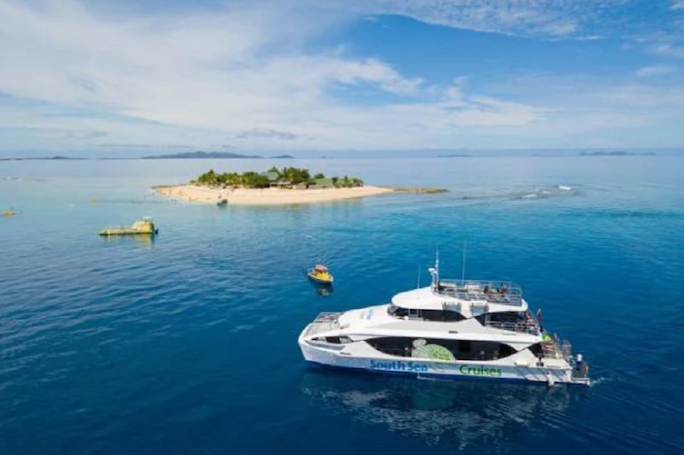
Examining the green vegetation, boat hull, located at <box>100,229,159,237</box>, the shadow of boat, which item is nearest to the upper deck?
the shadow of boat

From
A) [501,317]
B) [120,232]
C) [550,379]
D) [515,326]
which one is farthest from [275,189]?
[550,379]

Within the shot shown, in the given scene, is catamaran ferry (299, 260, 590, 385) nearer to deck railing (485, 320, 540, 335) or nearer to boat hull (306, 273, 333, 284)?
deck railing (485, 320, 540, 335)

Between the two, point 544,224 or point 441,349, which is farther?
point 544,224

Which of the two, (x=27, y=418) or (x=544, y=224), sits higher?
(x=544, y=224)

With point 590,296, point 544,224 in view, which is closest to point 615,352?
point 590,296

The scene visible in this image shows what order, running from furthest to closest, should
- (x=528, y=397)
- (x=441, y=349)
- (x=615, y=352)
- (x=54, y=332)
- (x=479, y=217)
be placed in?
(x=479, y=217) < (x=54, y=332) < (x=615, y=352) < (x=441, y=349) < (x=528, y=397)

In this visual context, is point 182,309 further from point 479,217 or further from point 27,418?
point 479,217

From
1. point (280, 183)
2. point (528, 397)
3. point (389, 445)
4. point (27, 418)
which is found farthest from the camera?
point (280, 183)

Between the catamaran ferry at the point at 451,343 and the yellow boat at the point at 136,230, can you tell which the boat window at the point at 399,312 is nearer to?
the catamaran ferry at the point at 451,343

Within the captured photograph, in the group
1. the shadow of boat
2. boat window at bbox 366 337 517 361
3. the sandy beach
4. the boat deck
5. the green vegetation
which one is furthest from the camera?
the green vegetation

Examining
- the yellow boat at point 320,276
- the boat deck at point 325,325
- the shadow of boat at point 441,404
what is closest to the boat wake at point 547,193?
the yellow boat at point 320,276
